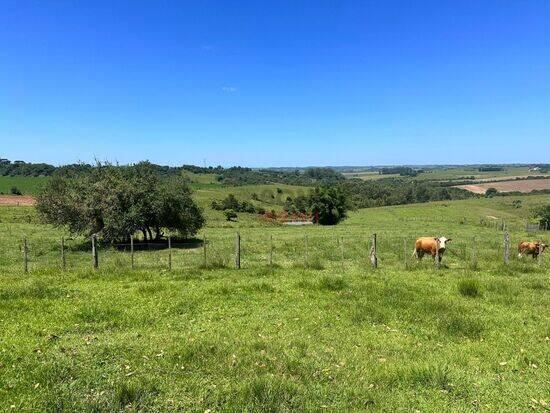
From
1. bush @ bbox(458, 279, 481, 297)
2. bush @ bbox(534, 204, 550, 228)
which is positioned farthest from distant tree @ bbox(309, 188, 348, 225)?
bush @ bbox(458, 279, 481, 297)

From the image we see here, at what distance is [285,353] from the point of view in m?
9.52

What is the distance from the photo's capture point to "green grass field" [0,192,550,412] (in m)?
7.50

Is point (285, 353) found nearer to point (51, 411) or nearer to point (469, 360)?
point (469, 360)

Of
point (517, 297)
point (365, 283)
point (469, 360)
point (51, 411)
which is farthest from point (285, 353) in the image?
point (517, 297)

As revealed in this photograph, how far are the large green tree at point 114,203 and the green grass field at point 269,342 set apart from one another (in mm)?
18255

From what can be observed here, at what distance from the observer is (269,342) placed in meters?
10.1

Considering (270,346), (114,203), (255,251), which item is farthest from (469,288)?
(114,203)

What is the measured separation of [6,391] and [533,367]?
9.45m

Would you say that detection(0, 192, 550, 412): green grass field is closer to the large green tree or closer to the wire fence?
the wire fence

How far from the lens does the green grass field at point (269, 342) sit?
295 inches

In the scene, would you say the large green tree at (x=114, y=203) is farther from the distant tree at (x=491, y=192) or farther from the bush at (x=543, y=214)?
the distant tree at (x=491, y=192)

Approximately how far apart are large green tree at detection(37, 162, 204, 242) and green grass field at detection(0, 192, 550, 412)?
18255 millimetres

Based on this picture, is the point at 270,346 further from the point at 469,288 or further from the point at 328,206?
the point at 328,206

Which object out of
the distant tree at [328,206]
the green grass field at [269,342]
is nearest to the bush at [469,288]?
the green grass field at [269,342]
